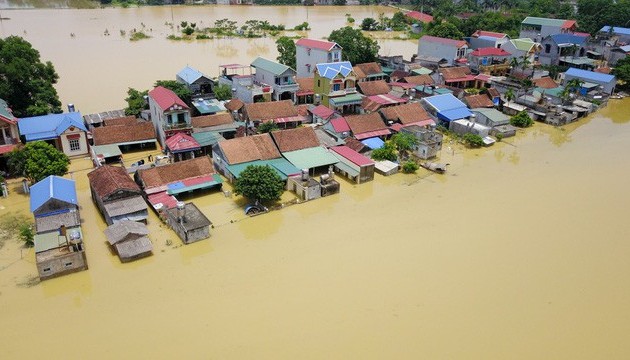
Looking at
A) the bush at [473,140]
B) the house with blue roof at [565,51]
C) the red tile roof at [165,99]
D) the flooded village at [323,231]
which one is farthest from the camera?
the house with blue roof at [565,51]

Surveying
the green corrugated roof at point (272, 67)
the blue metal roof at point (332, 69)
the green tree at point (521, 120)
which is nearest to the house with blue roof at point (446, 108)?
the green tree at point (521, 120)

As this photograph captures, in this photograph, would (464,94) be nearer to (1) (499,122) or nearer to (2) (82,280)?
(1) (499,122)

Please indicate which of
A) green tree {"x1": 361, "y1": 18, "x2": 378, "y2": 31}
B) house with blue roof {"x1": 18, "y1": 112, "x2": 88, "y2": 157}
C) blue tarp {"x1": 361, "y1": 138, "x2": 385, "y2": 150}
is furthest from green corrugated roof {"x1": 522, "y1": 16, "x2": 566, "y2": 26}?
house with blue roof {"x1": 18, "y1": 112, "x2": 88, "y2": 157}

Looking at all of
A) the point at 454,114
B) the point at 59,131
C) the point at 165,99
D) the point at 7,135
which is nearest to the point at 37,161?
the point at 59,131

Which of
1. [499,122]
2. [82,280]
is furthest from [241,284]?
[499,122]

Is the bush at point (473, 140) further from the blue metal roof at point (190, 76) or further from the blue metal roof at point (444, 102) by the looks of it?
the blue metal roof at point (190, 76)

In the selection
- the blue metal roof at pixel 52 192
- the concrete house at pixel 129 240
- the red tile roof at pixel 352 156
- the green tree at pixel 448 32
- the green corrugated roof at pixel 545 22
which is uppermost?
the green corrugated roof at pixel 545 22
